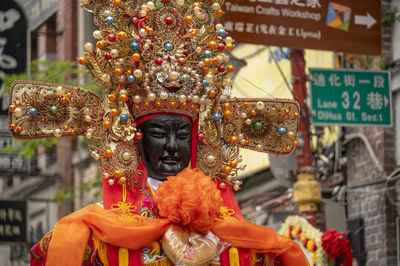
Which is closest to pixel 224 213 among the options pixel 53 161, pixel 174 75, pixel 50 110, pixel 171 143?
pixel 171 143

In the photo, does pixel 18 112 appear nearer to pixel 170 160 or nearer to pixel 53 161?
pixel 170 160

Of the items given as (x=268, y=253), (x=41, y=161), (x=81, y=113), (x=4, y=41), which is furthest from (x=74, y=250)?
(x=41, y=161)

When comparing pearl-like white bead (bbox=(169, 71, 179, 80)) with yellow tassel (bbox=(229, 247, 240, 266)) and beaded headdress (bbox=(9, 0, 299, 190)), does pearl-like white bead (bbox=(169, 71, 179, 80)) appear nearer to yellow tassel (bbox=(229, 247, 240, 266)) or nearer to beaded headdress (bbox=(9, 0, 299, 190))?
beaded headdress (bbox=(9, 0, 299, 190))

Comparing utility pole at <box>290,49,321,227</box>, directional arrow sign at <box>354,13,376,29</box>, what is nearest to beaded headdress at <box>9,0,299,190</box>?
directional arrow sign at <box>354,13,376,29</box>

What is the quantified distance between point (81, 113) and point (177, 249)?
0.94m

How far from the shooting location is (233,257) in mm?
4516

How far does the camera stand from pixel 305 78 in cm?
955

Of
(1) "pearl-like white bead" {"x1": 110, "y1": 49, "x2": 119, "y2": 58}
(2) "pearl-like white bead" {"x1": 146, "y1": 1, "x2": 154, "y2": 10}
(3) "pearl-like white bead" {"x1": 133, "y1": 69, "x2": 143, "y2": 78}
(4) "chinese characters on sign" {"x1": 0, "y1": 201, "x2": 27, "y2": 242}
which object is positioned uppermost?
(2) "pearl-like white bead" {"x1": 146, "y1": 1, "x2": 154, "y2": 10}

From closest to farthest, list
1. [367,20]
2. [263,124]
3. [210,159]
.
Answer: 1. [210,159]
2. [263,124]
3. [367,20]

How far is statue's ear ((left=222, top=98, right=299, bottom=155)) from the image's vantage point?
491 cm

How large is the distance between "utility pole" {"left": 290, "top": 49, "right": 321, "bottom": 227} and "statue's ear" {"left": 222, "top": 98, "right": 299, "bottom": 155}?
4.23 meters

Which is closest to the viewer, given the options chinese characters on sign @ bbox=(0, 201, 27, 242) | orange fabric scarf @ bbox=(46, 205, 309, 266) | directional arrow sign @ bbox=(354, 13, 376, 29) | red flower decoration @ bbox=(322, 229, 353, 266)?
orange fabric scarf @ bbox=(46, 205, 309, 266)

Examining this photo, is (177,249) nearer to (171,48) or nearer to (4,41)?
(171,48)

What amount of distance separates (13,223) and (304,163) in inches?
215
